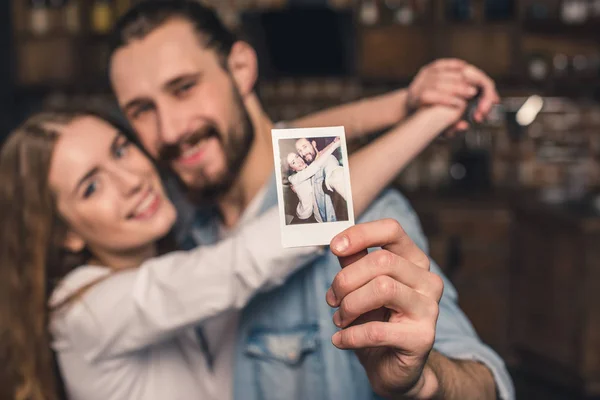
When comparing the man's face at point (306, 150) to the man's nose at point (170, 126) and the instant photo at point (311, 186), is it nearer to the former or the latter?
the instant photo at point (311, 186)

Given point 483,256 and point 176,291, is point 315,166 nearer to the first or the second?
point 176,291

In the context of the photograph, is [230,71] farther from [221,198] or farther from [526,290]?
[526,290]

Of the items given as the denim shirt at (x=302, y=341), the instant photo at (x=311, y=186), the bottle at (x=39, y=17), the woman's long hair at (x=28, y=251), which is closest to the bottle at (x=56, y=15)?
the bottle at (x=39, y=17)

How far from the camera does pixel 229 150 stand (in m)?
1.09

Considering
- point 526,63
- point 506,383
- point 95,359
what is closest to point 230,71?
point 95,359

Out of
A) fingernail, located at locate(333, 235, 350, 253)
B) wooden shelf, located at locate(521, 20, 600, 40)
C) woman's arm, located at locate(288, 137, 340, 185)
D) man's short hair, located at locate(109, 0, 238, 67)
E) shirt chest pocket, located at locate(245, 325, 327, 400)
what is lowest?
shirt chest pocket, located at locate(245, 325, 327, 400)

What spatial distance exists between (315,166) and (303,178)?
0.05 ft

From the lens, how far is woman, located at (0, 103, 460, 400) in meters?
1.02

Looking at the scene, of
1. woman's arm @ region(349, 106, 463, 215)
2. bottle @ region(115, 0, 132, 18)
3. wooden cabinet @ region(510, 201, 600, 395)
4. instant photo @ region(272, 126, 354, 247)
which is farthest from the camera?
bottle @ region(115, 0, 132, 18)

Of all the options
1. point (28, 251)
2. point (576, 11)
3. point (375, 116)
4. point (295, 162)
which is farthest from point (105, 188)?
point (576, 11)

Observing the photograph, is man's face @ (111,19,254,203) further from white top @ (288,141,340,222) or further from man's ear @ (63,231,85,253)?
white top @ (288,141,340,222)

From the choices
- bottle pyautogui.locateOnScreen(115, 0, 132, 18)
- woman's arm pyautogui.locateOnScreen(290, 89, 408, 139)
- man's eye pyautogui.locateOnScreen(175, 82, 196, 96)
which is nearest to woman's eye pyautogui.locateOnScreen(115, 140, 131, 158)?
man's eye pyautogui.locateOnScreen(175, 82, 196, 96)

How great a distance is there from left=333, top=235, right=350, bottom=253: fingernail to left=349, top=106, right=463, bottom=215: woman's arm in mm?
318

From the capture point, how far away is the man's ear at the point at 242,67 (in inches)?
43.7
